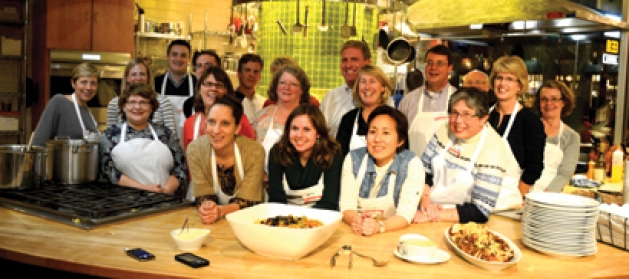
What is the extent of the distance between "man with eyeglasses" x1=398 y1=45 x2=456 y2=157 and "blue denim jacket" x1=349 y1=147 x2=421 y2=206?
3.43ft

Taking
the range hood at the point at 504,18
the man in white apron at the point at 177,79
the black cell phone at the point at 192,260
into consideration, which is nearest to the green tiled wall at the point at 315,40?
the range hood at the point at 504,18

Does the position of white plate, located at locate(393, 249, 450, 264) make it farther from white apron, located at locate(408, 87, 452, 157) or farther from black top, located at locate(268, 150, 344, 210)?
white apron, located at locate(408, 87, 452, 157)

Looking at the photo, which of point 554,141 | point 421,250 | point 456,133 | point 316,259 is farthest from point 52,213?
point 554,141

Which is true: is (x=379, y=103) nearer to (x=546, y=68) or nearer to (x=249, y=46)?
(x=546, y=68)

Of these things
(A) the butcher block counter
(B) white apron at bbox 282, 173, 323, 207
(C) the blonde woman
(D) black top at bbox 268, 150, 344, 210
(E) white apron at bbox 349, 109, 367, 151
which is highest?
(C) the blonde woman

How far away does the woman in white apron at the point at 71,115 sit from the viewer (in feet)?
11.7

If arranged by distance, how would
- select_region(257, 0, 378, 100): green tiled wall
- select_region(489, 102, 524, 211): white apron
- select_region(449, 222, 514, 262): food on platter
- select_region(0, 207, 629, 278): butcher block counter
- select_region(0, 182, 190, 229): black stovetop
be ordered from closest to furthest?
1. select_region(0, 207, 629, 278): butcher block counter
2. select_region(449, 222, 514, 262): food on platter
3. select_region(0, 182, 190, 229): black stovetop
4. select_region(489, 102, 524, 211): white apron
5. select_region(257, 0, 378, 100): green tiled wall

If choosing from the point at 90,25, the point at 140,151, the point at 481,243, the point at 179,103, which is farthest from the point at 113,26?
the point at 481,243

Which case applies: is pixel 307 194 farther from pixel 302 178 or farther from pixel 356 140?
pixel 356 140

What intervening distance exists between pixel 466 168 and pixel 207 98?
162 centimetres

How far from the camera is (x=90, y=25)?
584 centimetres

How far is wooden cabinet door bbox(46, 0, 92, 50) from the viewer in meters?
5.58

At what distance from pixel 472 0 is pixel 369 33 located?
4.31 ft

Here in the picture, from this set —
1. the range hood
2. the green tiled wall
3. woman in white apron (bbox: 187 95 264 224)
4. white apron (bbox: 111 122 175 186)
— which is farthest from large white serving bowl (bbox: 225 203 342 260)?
the green tiled wall
